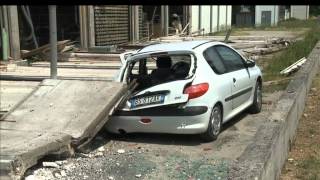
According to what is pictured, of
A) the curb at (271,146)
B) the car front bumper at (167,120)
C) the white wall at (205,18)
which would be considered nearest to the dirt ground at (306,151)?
the curb at (271,146)

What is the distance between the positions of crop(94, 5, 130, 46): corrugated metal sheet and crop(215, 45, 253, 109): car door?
467 inches

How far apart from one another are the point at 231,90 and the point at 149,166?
2211 mm

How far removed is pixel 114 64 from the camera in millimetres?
14719

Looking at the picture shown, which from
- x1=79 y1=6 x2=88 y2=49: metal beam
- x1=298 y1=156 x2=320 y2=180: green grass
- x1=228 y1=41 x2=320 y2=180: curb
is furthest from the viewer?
x1=79 y1=6 x2=88 y2=49: metal beam

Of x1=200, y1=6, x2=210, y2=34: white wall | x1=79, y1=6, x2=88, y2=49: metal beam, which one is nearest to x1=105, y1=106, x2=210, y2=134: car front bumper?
x1=79, y1=6, x2=88, y2=49: metal beam

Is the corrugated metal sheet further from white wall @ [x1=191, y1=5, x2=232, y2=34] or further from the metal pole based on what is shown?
the metal pole

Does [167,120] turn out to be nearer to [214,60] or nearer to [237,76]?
[214,60]

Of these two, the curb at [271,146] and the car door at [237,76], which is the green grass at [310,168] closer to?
the curb at [271,146]

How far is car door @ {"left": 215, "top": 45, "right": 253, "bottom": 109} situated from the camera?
807cm

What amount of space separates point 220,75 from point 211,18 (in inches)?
1174

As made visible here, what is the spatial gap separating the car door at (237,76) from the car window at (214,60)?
0.16m

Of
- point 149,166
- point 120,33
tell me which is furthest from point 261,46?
point 149,166

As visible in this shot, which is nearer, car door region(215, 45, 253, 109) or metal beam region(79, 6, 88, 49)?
car door region(215, 45, 253, 109)

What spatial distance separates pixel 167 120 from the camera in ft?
23.7
